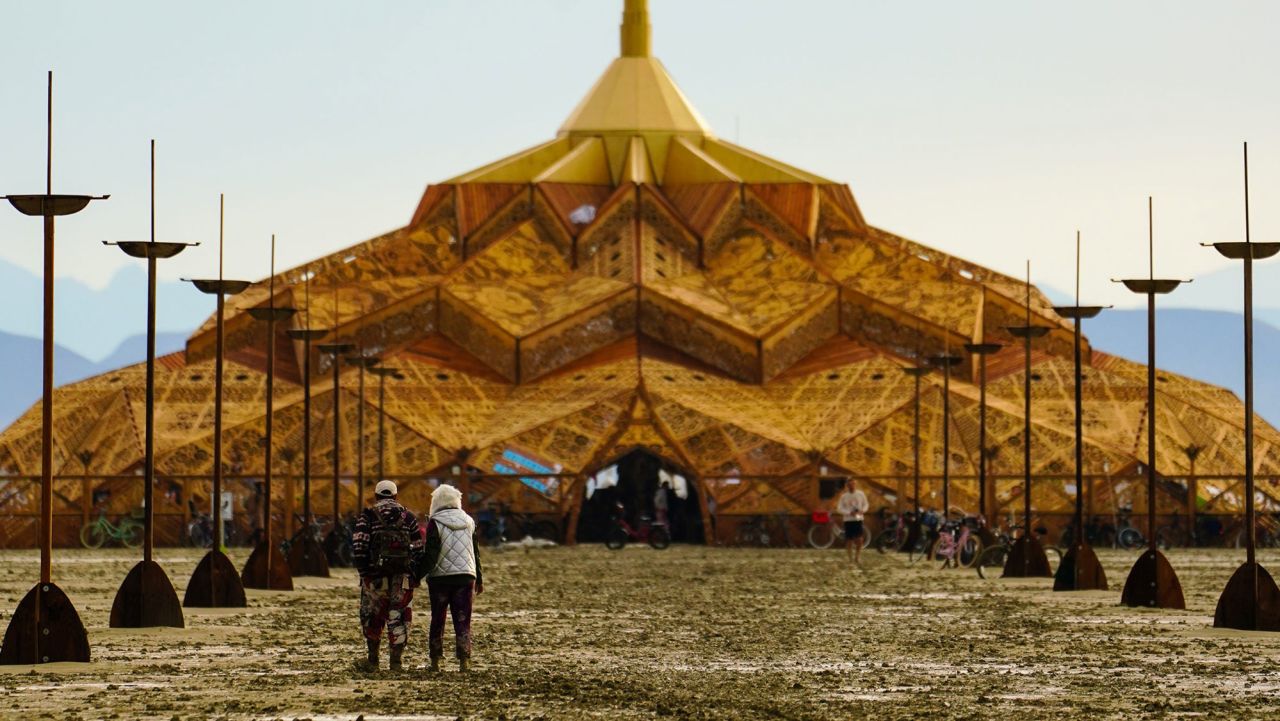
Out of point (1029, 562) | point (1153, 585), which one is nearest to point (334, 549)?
point (1029, 562)

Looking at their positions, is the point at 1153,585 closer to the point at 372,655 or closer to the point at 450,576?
the point at 450,576

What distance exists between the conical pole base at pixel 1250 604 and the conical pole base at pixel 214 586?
11429 mm

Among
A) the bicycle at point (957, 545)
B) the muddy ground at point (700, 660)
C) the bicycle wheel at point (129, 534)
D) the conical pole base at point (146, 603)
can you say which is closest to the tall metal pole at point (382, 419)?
the bicycle wheel at point (129, 534)

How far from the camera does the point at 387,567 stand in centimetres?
2258

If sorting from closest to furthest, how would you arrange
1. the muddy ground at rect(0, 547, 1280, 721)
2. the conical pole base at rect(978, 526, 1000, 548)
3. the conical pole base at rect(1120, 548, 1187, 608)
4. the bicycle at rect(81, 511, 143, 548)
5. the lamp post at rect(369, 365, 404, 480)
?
the muddy ground at rect(0, 547, 1280, 721), the conical pole base at rect(1120, 548, 1187, 608), the conical pole base at rect(978, 526, 1000, 548), the lamp post at rect(369, 365, 404, 480), the bicycle at rect(81, 511, 143, 548)

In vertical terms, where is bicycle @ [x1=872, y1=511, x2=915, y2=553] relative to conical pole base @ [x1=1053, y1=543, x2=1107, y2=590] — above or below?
above

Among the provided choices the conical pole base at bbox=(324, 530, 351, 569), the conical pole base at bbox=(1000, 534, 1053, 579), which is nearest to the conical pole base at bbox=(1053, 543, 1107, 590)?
the conical pole base at bbox=(1000, 534, 1053, 579)

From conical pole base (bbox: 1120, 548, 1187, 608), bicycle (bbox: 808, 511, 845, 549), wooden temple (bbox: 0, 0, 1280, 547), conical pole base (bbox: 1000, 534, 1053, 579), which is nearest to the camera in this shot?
conical pole base (bbox: 1120, 548, 1187, 608)

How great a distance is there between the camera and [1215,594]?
37.5 metres

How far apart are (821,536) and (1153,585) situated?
32087 mm

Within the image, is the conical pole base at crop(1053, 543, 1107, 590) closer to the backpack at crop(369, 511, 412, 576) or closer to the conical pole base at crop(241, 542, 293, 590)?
the conical pole base at crop(241, 542, 293, 590)

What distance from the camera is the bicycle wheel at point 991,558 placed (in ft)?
148

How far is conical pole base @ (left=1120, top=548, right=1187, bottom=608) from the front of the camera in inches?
1284

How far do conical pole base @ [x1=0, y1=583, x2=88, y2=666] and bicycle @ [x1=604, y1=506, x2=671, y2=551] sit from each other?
38976mm
